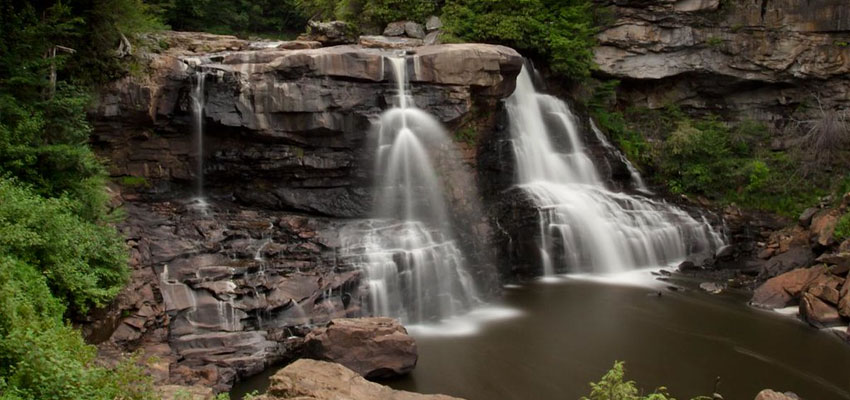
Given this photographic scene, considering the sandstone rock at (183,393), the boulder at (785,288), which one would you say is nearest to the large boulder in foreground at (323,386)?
the sandstone rock at (183,393)

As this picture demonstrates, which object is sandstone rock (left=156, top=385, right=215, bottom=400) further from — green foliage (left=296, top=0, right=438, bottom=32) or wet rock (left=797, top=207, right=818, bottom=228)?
wet rock (left=797, top=207, right=818, bottom=228)

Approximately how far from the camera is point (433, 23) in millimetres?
21016

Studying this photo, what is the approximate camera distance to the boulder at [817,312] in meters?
13.2

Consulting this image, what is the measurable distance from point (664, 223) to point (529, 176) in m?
4.58

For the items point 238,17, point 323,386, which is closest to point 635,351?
point 323,386

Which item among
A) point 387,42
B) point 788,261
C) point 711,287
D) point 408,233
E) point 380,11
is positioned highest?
point 380,11

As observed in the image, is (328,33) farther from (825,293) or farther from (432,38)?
(825,293)

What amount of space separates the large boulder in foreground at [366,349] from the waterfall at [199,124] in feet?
23.2

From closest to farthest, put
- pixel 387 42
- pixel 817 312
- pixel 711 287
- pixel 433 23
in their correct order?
pixel 817 312 → pixel 711 287 → pixel 387 42 → pixel 433 23

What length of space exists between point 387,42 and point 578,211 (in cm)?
834

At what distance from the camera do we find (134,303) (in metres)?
11.1

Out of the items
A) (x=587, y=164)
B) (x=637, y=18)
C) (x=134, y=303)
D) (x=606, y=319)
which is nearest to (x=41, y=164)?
(x=134, y=303)

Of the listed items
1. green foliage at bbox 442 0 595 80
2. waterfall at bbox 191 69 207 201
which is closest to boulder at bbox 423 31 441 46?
green foliage at bbox 442 0 595 80

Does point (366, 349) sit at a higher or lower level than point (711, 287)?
lower
